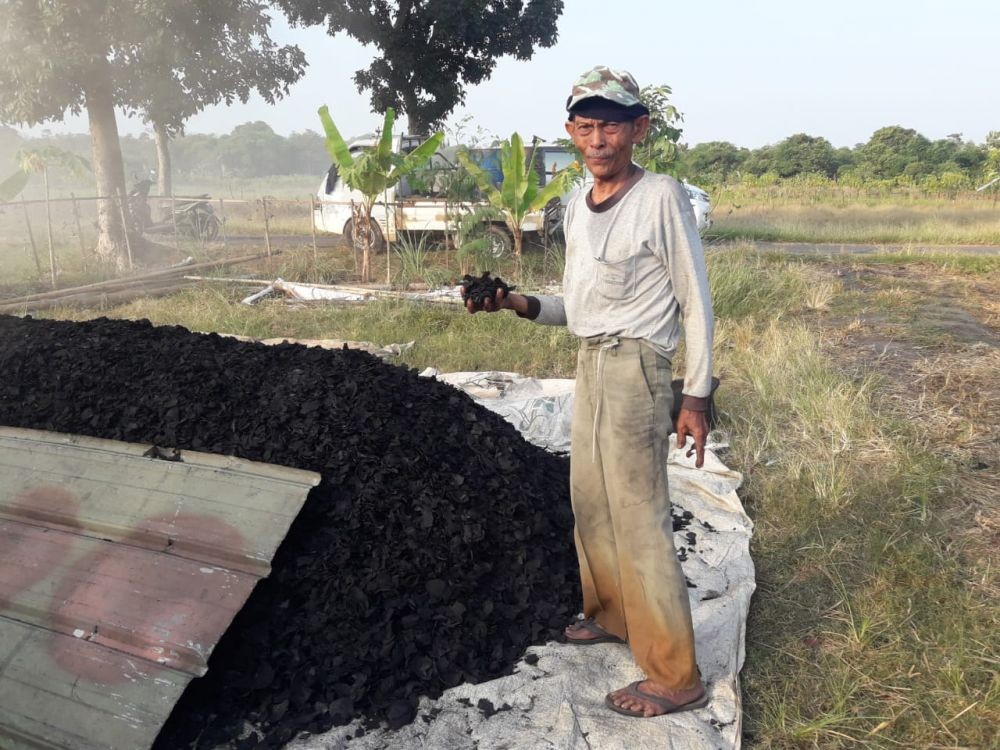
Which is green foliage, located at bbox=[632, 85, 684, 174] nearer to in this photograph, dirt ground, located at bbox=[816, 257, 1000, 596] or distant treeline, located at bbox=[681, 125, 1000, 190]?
dirt ground, located at bbox=[816, 257, 1000, 596]

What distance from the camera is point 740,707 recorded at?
2.22 metres

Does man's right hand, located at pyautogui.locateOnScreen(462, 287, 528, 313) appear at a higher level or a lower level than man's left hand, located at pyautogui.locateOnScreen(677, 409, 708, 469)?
higher

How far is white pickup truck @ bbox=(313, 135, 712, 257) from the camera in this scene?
10.2 m

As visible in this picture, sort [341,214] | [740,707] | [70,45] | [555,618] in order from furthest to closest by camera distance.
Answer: [341,214]
[70,45]
[555,618]
[740,707]

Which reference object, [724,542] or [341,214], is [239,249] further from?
[724,542]

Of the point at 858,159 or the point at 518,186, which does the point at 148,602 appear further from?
the point at 858,159

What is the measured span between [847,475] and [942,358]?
2.90 m

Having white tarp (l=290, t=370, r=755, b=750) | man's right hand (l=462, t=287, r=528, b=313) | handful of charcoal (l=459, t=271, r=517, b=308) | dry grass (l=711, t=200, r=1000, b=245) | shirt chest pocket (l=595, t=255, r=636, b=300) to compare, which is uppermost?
shirt chest pocket (l=595, t=255, r=636, b=300)

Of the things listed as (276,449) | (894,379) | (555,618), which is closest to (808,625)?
(555,618)

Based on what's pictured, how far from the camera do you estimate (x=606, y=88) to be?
6.16ft

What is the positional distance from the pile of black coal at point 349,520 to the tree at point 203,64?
10370 millimetres

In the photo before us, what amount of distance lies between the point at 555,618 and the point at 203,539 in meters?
1.23

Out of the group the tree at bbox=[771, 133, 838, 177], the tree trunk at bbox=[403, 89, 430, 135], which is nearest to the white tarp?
the tree trunk at bbox=[403, 89, 430, 135]

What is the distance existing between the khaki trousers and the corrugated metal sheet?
3.53 feet
